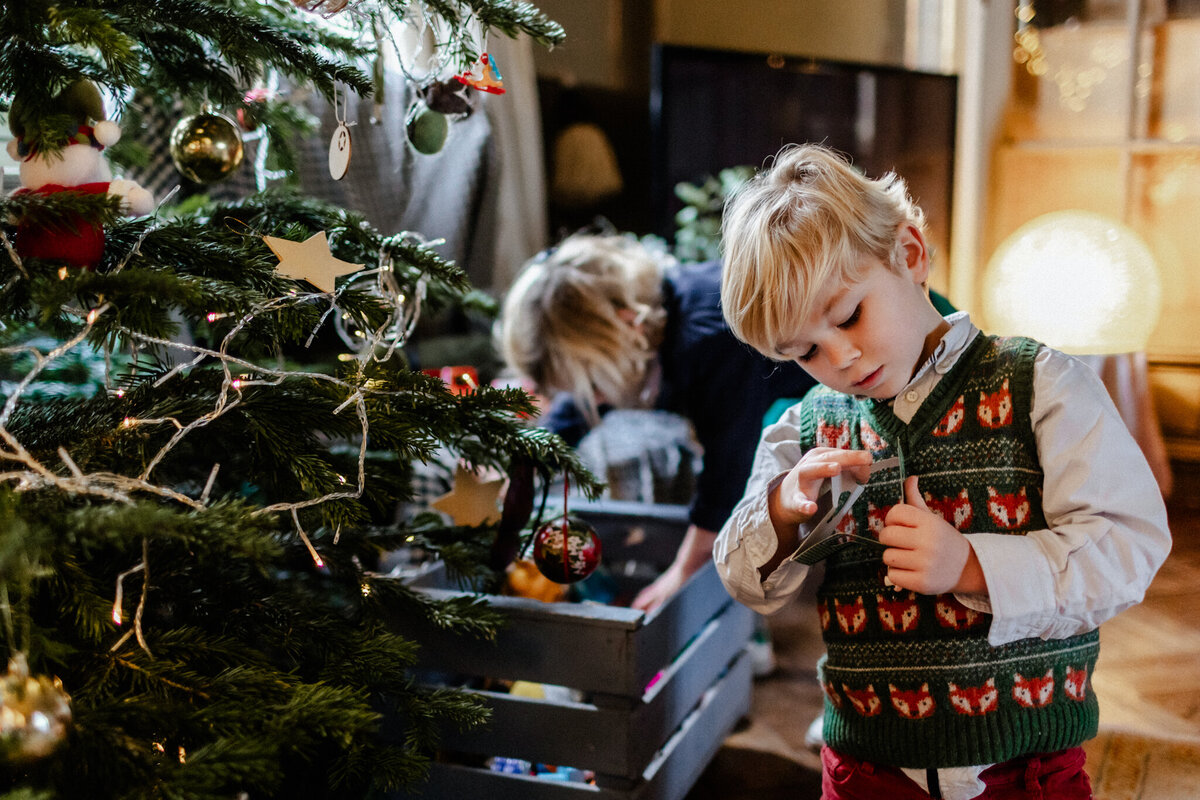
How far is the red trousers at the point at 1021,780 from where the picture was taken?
834mm

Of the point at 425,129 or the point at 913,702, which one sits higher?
the point at 425,129

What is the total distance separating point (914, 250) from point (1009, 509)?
0.78 feet

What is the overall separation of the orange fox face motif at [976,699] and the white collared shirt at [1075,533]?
0.07 metres

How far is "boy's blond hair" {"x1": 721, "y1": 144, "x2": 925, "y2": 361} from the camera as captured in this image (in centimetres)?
78

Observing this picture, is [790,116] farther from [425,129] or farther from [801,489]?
[801,489]

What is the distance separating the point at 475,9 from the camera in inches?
31.9

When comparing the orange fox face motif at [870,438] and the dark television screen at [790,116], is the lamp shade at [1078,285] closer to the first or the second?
the dark television screen at [790,116]

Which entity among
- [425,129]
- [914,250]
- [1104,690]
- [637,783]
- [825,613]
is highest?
[425,129]

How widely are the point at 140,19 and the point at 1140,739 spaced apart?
147cm

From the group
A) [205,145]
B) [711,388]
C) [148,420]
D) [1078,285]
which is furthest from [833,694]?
[1078,285]

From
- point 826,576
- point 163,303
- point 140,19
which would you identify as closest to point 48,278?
point 163,303

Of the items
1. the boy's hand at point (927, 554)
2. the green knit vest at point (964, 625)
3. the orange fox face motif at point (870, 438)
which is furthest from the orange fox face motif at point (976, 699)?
the orange fox face motif at point (870, 438)

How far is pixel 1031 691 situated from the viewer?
2.68 ft

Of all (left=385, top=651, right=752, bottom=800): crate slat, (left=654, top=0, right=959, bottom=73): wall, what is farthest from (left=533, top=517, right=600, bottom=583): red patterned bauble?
(left=654, top=0, right=959, bottom=73): wall
